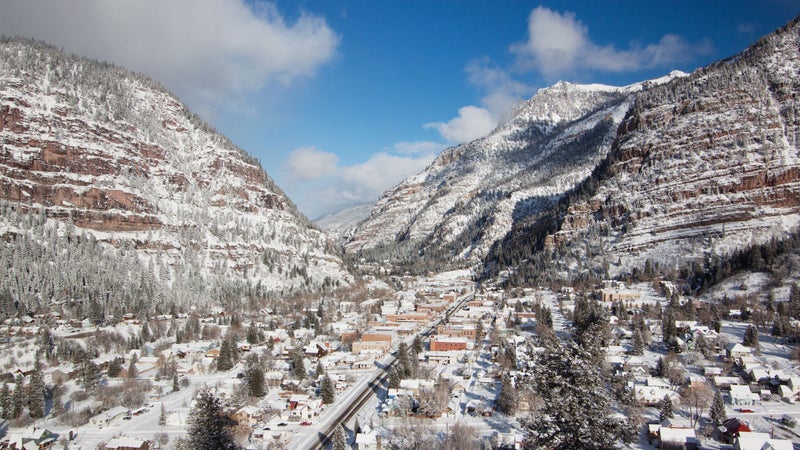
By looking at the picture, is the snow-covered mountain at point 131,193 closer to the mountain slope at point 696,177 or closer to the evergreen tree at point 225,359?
the evergreen tree at point 225,359

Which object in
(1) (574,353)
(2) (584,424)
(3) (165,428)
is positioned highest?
(1) (574,353)

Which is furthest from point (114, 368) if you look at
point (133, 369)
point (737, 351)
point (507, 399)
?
point (737, 351)

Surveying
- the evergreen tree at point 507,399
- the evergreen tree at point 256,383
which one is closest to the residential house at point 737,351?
the evergreen tree at point 507,399

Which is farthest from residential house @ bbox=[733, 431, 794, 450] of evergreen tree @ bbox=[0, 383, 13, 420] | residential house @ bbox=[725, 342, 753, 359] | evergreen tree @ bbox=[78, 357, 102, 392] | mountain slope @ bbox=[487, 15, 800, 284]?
mountain slope @ bbox=[487, 15, 800, 284]

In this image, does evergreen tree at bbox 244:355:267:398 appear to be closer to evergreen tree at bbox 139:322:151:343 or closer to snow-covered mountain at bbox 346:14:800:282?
evergreen tree at bbox 139:322:151:343

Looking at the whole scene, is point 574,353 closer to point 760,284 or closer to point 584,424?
point 584,424

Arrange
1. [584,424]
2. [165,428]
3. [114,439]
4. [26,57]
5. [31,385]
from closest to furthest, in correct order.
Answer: [584,424], [114,439], [165,428], [31,385], [26,57]

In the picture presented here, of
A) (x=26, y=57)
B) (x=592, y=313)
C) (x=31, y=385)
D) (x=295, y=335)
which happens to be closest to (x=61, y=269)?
(x=295, y=335)
